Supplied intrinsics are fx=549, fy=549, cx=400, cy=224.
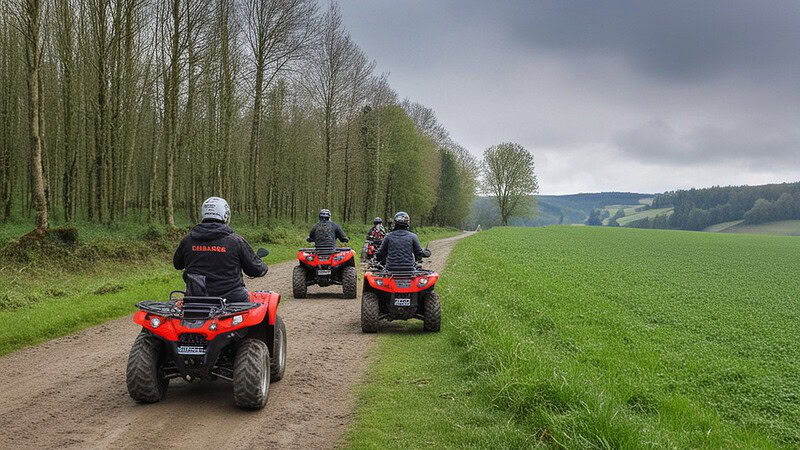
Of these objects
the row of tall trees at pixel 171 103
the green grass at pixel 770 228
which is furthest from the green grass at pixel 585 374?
the green grass at pixel 770 228

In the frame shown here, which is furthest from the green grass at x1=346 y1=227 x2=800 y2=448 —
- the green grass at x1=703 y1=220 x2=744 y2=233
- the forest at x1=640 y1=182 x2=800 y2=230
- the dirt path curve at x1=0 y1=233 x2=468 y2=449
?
the forest at x1=640 y1=182 x2=800 y2=230

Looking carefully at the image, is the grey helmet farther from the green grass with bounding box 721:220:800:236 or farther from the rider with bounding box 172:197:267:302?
the green grass with bounding box 721:220:800:236

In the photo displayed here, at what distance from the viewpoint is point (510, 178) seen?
84.4m

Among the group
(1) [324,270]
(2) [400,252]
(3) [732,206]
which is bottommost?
(1) [324,270]

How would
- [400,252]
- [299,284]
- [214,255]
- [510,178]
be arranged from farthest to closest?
[510,178]
[299,284]
[400,252]
[214,255]

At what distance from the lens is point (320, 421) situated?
5207 millimetres

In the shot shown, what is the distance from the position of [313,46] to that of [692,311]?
22.1m

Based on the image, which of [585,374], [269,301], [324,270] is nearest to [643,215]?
[324,270]

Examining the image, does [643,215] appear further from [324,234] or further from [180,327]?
[180,327]

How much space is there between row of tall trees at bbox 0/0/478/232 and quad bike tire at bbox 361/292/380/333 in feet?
31.4

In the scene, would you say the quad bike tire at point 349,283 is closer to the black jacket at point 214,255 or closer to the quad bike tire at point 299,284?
the quad bike tire at point 299,284

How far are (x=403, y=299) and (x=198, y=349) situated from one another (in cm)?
440

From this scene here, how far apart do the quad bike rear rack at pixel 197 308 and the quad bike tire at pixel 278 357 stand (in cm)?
80

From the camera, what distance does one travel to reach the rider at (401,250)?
9781 millimetres
